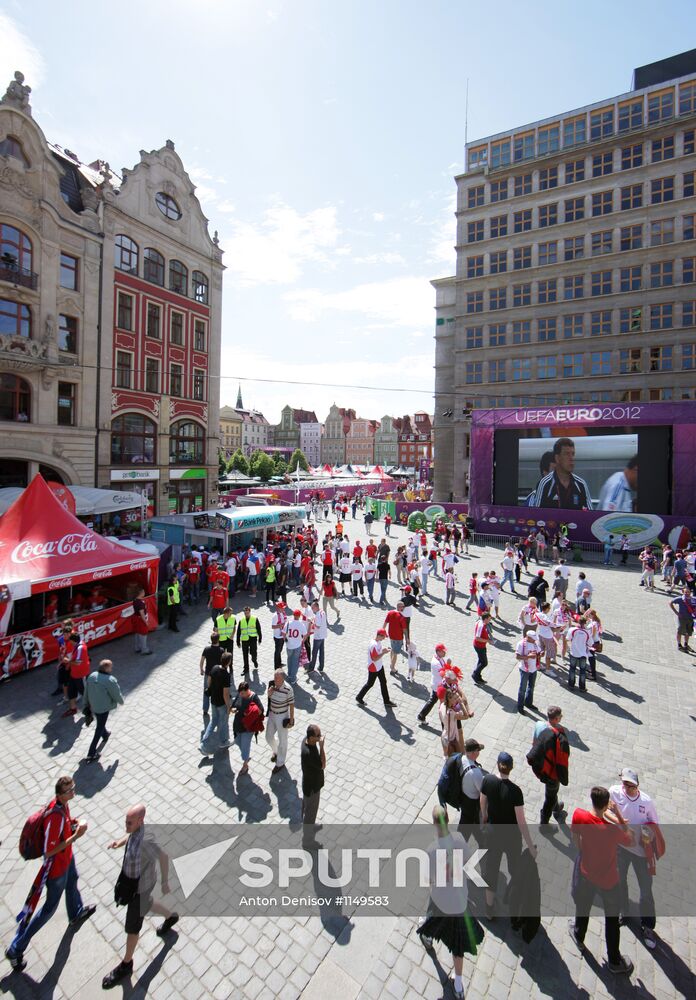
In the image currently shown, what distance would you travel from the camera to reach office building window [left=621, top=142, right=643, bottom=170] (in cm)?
3588

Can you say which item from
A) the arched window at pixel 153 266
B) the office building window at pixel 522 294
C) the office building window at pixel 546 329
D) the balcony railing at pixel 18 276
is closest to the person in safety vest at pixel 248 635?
the balcony railing at pixel 18 276

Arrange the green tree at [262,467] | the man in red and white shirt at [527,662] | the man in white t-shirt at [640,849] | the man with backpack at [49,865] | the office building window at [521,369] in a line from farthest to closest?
the green tree at [262,467], the office building window at [521,369], the man in red and white shirt at [527,662], the man in white t-shirt at [640,849], the man with backpack at [49,865]

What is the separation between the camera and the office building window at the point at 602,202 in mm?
36969

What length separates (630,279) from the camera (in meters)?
36.1

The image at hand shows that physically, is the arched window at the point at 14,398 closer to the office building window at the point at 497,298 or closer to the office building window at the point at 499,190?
the office building window at the point at 497,298

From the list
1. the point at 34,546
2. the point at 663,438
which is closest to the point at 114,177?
the point at 34,546

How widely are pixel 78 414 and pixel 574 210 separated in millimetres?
38953

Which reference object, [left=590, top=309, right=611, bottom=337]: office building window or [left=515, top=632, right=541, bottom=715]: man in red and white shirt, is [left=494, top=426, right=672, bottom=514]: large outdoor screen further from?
[left=515, top=632, right=541, bottom=715]: man in red and white shirt

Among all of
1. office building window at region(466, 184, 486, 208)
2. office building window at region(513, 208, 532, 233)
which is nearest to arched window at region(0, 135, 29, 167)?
office building window at region(466, 184, 486, 208)

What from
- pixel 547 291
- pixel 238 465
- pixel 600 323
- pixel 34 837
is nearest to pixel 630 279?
pixel 600 323

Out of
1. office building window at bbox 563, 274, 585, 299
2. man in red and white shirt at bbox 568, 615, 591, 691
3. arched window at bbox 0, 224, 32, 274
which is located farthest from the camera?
office building window at bbox 563, 274, 585, 299

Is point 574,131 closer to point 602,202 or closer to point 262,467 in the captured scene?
point 602,202

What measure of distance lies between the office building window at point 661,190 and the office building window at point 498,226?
10.5 meters

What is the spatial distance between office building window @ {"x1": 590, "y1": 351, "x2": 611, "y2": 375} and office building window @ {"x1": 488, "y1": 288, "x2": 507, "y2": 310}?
338 inches
